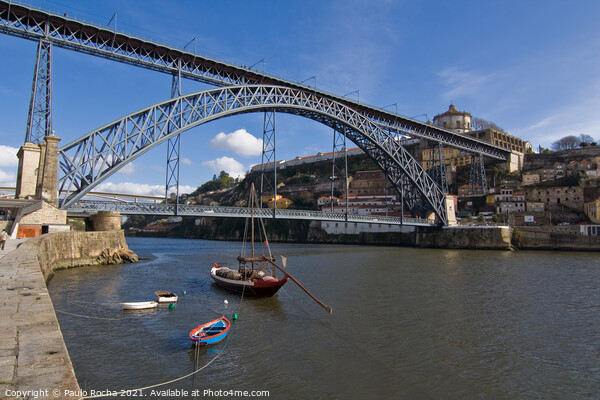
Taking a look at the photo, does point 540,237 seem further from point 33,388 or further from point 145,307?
point 33,388

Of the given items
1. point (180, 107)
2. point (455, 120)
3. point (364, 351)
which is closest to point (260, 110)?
point (180, 107)

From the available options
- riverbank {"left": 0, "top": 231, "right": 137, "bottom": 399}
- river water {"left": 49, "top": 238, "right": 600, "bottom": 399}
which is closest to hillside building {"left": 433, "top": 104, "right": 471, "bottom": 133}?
river water {"left": 49, "top": 238, "right": 600, "bottom": 399}

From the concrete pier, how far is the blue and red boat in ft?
13.8

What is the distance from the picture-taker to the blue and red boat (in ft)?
36.7

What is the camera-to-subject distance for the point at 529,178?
7025 centimetres

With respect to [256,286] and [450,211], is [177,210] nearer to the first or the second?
[256,286]

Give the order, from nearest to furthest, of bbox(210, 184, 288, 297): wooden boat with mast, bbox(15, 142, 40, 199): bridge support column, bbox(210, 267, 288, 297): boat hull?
bbox(210, 267, 288, 297): boat hull, bbox(210, 184, 288, 297): wooden boat with mast, bbox(15, 142, 40, 199): bridge support column

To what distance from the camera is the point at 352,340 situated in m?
12.2

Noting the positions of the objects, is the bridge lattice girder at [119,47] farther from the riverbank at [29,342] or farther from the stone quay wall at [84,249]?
the riverbank at [29,342]

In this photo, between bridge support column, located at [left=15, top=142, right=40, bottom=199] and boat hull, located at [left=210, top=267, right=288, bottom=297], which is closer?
boat hull, located at [left=210, top=267, right=288, bottom=297]

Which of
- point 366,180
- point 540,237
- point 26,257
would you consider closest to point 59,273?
point 26,257

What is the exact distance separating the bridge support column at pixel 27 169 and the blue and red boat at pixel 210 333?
916 inches

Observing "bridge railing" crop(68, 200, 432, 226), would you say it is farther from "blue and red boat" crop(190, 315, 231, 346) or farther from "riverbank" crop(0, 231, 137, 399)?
"blue and red boat" crop(190, 315, 231, 346)

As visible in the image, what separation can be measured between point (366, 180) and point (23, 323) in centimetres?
8552
